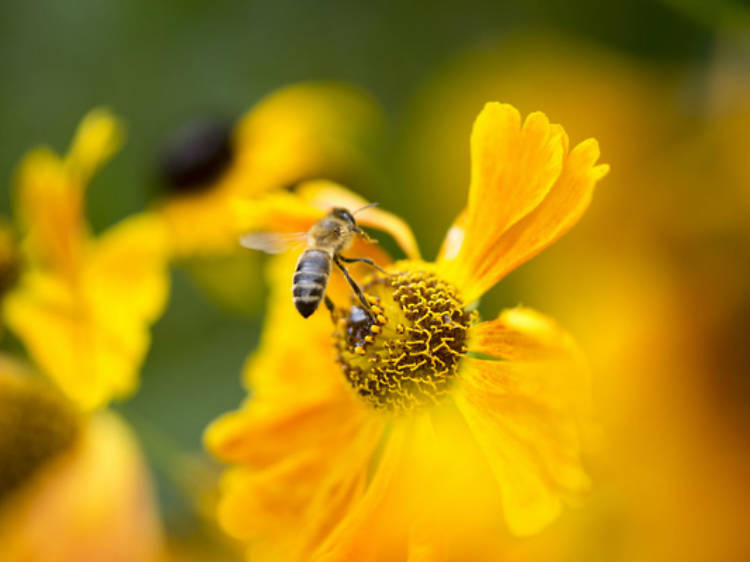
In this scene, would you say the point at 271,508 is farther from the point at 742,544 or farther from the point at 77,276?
the point at 77,276

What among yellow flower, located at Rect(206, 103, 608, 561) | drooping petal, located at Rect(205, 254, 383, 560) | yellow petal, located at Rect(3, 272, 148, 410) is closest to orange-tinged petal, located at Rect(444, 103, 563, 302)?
yellow flower, located at Rect(206, 103, 608, 561)

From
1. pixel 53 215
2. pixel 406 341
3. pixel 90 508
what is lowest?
pixel 90 508

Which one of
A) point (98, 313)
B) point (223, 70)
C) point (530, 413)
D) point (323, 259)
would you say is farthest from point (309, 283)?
point (223, 70)

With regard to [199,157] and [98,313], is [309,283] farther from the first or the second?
[199,157]

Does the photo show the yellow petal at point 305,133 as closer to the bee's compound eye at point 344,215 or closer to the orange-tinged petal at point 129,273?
the orange-tinged petal at point 129,273

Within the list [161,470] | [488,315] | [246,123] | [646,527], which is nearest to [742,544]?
[646,527]
